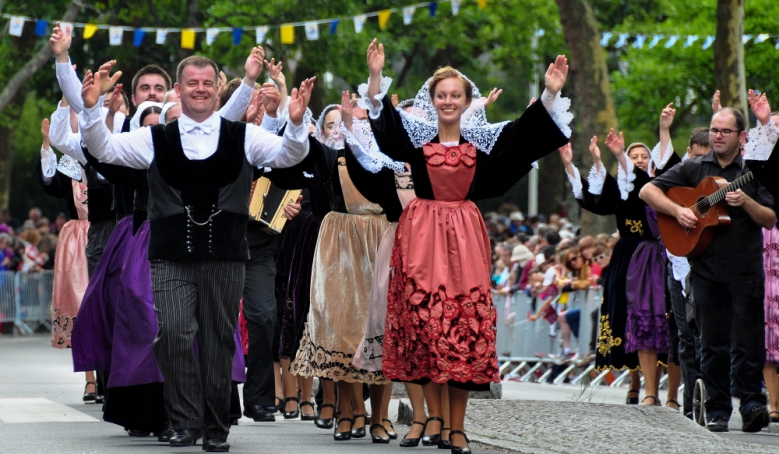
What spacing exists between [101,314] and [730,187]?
4.10 metres

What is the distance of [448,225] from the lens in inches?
307

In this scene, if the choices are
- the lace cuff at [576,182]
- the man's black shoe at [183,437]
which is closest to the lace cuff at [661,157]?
the lace cuff at [576,182]

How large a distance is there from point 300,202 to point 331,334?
1.82m

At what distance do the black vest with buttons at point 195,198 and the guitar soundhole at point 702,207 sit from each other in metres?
3.56

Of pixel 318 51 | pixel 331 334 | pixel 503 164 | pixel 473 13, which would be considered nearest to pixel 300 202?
pixel 331 334

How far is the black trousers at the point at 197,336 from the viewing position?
738 cm

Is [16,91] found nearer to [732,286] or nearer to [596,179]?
[596,179]

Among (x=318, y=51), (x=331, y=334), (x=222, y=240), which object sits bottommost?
(x=331, y=334)

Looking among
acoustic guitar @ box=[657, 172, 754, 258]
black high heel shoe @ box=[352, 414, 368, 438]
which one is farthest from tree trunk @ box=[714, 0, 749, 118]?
black high heel shoe @ box=[352, 414, 368, 438]

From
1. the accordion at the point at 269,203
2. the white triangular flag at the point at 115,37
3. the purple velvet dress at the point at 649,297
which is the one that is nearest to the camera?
the accordion at the point at 269,203

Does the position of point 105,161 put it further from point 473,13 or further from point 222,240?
point 473,13

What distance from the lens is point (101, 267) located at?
868 centimetres

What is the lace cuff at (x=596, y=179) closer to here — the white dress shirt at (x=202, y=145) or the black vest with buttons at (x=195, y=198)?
the white dress shirt at (x=202, y=145)

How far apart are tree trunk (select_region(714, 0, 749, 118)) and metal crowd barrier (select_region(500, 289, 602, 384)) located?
16.2ft
